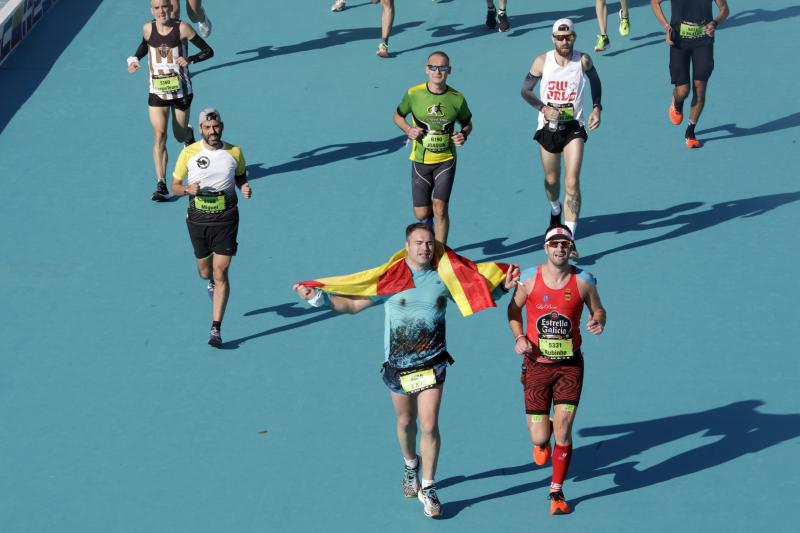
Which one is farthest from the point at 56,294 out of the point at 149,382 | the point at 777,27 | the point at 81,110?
the point at 777,27

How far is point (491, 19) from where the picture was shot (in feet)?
60.0

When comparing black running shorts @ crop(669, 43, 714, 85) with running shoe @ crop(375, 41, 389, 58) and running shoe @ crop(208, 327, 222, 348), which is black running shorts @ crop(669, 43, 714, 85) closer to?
running shoe @ crop(375, 41, 389, 58)

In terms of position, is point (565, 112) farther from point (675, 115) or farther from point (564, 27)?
point (675, 115)

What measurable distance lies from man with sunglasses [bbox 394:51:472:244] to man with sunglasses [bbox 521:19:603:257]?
30.1 inches

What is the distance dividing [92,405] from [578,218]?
16.4 feet

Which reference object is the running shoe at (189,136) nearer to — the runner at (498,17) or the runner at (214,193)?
the runner at (214,193)

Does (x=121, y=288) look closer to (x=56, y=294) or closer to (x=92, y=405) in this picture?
(x=56, y=294)

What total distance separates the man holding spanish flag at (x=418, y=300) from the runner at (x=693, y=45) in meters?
6.53

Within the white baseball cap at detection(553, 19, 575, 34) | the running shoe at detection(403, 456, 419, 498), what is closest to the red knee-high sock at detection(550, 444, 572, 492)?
the running shoe at detection(403, 456, 419, 498)

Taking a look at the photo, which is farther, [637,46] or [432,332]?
[637,46]

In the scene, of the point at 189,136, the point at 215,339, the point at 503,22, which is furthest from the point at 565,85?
the point at 503,22

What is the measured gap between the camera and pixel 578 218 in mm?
13125

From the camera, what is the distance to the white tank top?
12.4 m

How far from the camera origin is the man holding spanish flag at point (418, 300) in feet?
29.0
